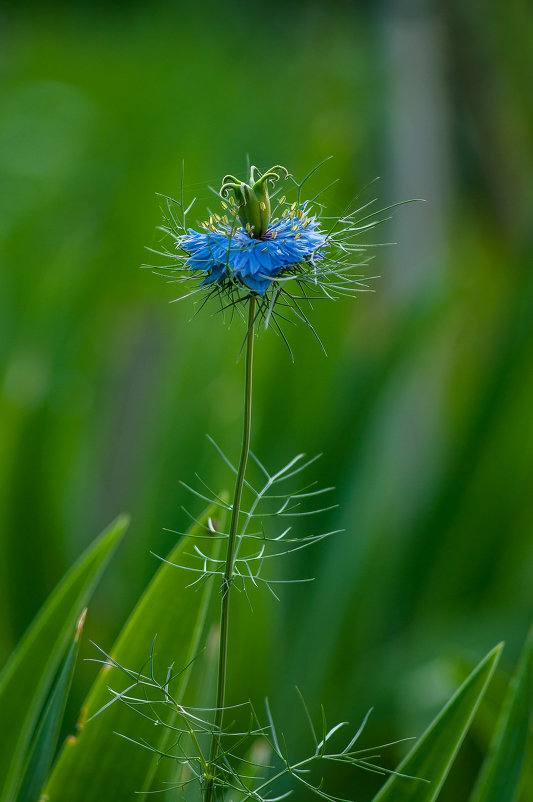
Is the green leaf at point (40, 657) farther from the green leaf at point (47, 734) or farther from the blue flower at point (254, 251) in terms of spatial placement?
the blue flower at point (254, 251)

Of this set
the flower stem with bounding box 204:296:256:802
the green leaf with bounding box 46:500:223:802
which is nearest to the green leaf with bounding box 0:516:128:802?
the green leaf with bounding box 46:500:223:802

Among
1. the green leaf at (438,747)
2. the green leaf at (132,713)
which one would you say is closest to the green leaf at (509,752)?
the green leaf at (438,747)

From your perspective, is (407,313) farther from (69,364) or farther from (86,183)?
(86,183)

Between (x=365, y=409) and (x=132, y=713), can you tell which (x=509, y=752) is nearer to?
(x=132, y=713)

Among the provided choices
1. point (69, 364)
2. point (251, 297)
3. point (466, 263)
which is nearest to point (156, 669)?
point (251, 297)

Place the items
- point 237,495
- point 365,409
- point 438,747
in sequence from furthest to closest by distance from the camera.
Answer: point 365,409 → point 438,747 → point 237,495

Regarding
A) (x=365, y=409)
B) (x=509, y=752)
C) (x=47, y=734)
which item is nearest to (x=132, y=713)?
(x=47, y=734)
